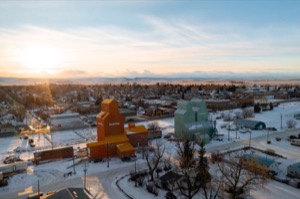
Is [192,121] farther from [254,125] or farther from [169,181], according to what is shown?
[169,181]

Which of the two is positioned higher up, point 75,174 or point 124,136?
point 124,136

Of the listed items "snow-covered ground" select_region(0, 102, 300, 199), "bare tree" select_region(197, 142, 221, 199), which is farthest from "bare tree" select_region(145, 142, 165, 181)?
"bare tree" select_region(197, 142, 221, 199)

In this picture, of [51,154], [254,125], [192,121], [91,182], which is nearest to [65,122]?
[51,154]

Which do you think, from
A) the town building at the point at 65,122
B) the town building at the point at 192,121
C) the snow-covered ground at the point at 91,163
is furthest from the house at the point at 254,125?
the town building at the point at 65,122

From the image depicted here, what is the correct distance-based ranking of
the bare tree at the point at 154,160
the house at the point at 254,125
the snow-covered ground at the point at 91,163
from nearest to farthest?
the snow-covered ground at the point at 91,163 → the bare tree at the point at 154,160 → the house at the point at 254,125

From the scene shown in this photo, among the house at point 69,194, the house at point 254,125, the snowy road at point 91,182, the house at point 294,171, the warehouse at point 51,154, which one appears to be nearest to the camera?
the house at point 69,194

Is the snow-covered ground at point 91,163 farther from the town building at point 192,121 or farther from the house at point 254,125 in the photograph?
the town building at point 192,121

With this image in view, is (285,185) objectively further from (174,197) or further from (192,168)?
(174,197)

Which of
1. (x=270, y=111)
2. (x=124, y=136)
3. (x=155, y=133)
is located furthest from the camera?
(x=270, y=111)

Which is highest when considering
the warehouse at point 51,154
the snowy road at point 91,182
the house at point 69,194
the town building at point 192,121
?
the town building at point 192,121

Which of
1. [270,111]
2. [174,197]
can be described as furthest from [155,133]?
[270,111]

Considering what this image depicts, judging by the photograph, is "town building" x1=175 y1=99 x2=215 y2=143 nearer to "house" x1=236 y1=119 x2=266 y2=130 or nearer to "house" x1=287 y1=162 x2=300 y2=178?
"house" x1=236 y1=119 x2=266 y2=130
